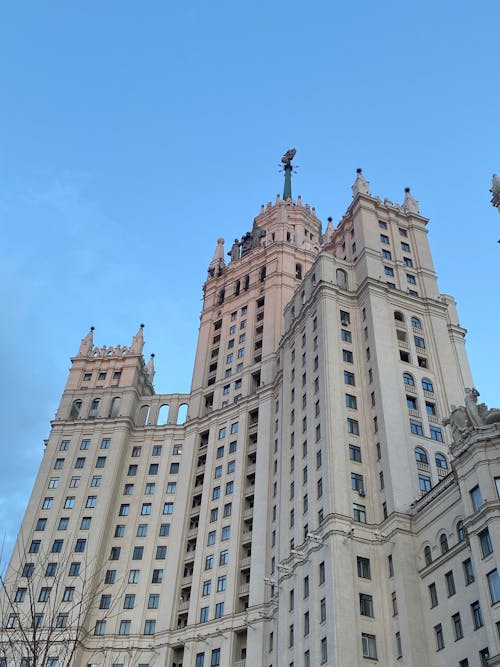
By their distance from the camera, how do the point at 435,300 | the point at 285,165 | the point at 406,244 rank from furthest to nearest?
the point at 285,165, the point at 406,244, the point at 435,300

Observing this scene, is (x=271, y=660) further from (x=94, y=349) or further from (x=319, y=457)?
(x=94, y=349)

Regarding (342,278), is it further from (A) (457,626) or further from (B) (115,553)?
(A) (457,626)

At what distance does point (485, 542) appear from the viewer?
42.4m

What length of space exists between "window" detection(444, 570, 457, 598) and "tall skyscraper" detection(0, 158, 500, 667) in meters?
0.12

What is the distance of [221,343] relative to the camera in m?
94.8

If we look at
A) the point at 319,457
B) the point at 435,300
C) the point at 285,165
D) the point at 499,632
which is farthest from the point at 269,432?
the point at 285,165

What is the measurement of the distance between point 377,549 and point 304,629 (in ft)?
25.8

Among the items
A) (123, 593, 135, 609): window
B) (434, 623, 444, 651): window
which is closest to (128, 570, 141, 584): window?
(123, 593, 135, 609): window

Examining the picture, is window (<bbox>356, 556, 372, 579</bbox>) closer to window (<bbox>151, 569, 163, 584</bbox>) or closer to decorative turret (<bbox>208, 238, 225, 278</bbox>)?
window (<bbox>151, 569, 163, 584</bbox>)

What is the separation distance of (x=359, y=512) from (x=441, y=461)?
333 inches

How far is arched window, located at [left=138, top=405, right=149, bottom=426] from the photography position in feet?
312

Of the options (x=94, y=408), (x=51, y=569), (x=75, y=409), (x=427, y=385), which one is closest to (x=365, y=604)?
(x=427, y=385)

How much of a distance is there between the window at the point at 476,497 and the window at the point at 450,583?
5803 mm

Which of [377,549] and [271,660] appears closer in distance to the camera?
[377,549]
